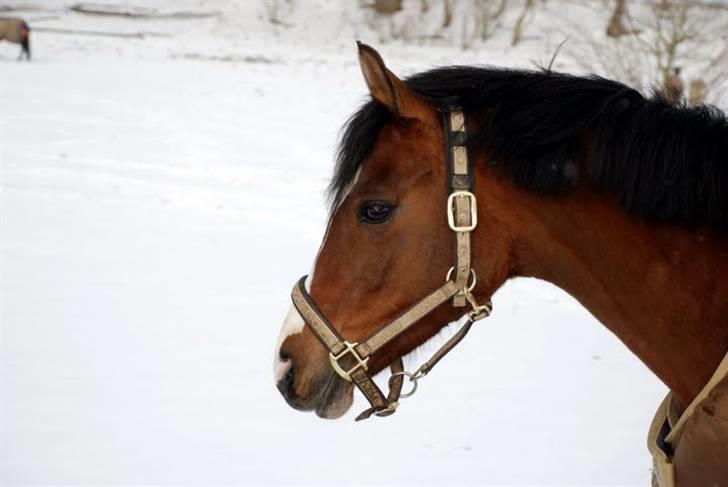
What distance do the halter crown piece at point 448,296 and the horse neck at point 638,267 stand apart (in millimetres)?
52

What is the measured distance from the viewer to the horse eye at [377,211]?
2.15m

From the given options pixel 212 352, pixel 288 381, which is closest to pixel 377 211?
pixel 288 381

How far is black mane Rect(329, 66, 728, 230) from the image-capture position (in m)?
2.04

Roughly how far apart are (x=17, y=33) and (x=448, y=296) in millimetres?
16454

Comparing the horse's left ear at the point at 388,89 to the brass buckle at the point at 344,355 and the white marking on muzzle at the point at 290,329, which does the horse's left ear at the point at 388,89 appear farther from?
the brass buckle at the point at 344,355

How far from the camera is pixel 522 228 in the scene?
214cm

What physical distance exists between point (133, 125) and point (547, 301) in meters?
7.29

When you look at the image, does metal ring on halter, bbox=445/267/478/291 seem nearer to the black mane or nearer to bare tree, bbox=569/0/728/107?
the black mane

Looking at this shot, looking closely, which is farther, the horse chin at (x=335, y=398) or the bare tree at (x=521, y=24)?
the bare tree at (x=521, y=24)

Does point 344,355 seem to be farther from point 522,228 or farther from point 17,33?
point 17,33

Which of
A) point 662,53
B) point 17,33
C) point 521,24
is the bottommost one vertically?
point 521,24

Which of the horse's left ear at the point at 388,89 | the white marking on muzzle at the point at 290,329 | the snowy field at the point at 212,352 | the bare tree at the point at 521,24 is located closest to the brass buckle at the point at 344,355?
the white marking on muzzle at the point at 290,329

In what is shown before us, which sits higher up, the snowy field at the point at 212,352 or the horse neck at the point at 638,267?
the horse neck at the point at 638,267

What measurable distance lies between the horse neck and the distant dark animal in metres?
16.3
